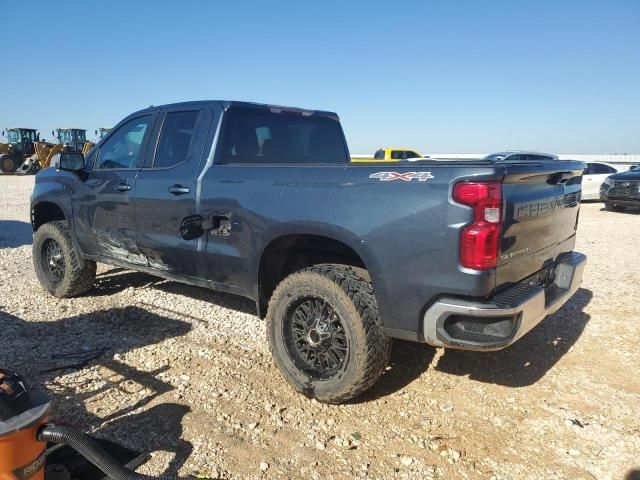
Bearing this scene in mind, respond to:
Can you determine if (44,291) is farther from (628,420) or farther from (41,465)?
(628,420)

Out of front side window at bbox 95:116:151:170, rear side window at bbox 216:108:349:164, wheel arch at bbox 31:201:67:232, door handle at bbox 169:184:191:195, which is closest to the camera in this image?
door handle at bbox 169:184:191:195

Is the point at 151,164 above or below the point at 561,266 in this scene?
above

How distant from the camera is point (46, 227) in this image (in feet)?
17.4

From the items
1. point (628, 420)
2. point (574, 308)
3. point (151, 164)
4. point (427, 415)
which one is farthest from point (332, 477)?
point (574, 308)

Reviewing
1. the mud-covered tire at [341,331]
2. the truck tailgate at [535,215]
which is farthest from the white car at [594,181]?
the mud-covered tire at [341,331]

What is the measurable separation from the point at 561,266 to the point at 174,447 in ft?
9.13

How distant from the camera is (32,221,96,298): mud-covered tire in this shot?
509cm

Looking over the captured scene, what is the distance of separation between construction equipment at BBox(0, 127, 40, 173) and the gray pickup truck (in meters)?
28.4

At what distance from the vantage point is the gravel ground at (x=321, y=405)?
264 centimetres

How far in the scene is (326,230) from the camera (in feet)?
9.82

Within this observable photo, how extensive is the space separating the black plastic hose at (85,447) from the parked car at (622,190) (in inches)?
566

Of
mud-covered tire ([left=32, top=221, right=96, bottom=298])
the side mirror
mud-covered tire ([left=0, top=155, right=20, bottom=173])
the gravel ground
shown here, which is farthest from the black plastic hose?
mud-covered tire ([left=0, top=155, right=20, bottom=173])

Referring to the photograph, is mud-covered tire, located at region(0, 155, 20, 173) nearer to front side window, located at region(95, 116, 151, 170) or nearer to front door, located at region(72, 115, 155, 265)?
front door, located at region(72, 115, 155, 265)

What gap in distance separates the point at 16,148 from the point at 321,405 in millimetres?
32633
